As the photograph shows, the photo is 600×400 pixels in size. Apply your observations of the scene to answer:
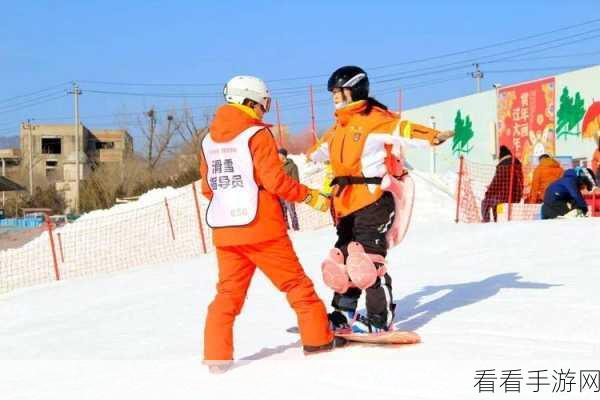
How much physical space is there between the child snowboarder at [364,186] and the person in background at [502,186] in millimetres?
9123

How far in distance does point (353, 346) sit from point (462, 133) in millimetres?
24497

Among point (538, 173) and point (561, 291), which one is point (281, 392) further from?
point (538, 173)

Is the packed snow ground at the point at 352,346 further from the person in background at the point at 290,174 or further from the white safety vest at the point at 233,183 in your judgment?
the person in background at the point at 290,174

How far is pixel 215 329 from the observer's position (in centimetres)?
520

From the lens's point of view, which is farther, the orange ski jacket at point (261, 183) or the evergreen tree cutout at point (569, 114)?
the evergreen tree cutout at point (569, 114)

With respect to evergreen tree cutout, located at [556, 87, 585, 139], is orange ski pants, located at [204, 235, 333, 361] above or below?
below

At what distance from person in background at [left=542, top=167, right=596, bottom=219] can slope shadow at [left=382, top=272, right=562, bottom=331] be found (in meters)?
5.67

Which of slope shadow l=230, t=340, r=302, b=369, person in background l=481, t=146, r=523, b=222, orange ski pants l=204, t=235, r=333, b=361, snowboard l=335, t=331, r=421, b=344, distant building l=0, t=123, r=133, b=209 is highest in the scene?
distant building l=0, t=123, r=133, b=209

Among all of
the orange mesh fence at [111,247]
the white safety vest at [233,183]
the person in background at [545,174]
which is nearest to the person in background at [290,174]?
the orange mesh fence at [111,247]

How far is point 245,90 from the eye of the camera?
5281 millimetres

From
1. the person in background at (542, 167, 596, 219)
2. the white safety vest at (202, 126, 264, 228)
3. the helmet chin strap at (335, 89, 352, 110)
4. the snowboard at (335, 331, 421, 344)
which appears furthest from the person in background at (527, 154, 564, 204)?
the white safety vest at (202, 126, 264, 228)

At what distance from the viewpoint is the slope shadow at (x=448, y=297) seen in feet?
20.8

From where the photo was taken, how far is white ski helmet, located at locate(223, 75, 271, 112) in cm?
529

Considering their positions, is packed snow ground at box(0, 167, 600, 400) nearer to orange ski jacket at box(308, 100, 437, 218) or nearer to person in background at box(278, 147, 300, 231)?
orange ski jacket at box(308, 100, 437, 218)
